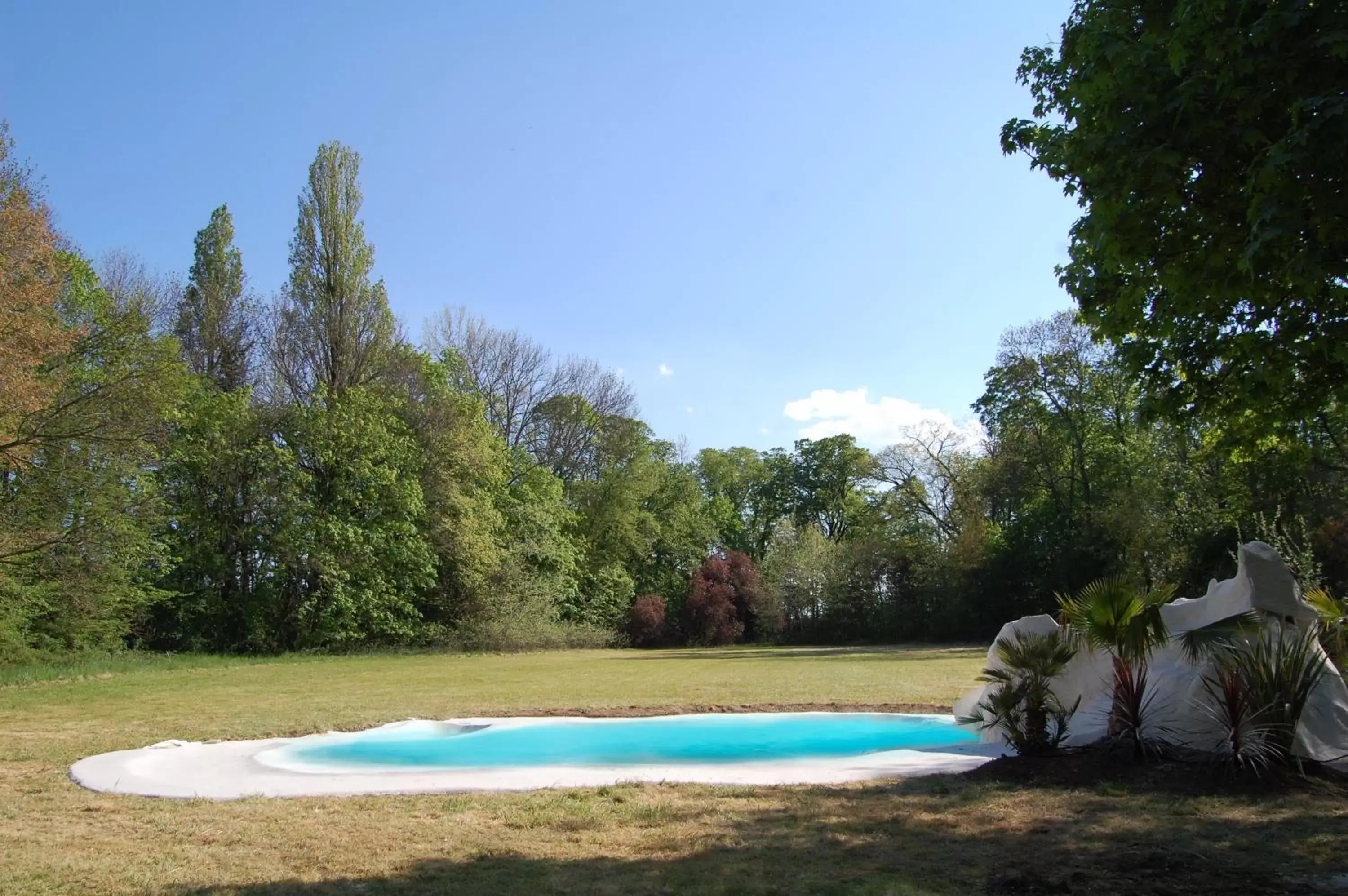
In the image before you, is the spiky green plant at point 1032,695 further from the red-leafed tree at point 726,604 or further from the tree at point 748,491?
the tree at point 748,491

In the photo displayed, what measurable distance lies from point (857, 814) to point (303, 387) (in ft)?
116

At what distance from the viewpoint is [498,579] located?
40.2 meters

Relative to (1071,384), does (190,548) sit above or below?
below

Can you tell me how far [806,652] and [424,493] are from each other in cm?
1795

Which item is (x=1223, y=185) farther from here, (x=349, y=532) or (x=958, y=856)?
(x=349, y=532)

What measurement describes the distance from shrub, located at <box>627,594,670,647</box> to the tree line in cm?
16

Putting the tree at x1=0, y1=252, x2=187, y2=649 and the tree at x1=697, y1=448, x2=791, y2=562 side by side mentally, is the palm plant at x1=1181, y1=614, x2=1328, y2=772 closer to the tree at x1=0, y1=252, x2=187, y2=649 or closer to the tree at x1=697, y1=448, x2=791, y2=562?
the tree at x1=0, y1=252, x2=187, y2=649

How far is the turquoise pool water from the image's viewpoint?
38.8ft

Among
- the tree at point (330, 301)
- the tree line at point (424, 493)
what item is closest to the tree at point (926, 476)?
the tree line at point (424, 493)

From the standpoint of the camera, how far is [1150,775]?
27.4 feet

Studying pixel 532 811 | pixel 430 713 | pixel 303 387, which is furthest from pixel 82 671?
pixel 532 811

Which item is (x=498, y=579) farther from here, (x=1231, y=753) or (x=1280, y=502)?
(x=1231, y=753)

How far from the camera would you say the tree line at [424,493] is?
24.7m

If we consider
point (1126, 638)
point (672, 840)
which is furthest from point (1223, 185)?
point (672, 840)
